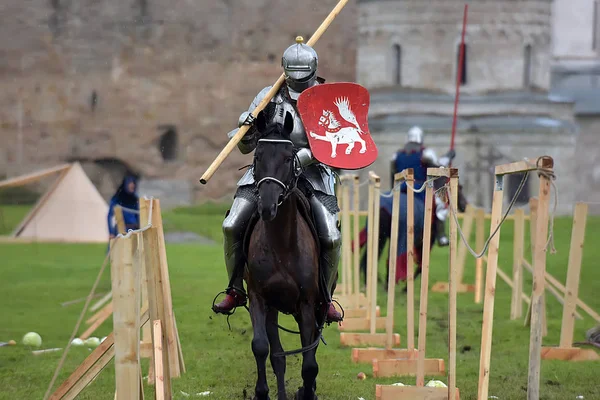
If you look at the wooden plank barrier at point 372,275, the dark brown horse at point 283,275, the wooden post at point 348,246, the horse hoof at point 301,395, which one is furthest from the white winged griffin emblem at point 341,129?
the wooden post at point 348,246

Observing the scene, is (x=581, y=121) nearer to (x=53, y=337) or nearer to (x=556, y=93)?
(x=556, y=93)

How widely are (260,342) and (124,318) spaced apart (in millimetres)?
2041

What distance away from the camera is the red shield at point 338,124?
874cm

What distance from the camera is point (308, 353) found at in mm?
8617

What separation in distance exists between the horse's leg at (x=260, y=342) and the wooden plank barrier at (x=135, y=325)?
62 cm

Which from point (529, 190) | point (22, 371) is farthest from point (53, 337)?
point (529, 190)

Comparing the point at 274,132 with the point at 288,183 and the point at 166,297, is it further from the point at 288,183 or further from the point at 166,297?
the point at 166,297

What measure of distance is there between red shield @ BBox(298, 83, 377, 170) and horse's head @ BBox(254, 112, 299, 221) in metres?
0.50

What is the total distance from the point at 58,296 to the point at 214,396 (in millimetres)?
8643

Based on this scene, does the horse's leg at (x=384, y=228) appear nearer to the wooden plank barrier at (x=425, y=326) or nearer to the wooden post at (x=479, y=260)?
the wooden post at (x=479, y=260)

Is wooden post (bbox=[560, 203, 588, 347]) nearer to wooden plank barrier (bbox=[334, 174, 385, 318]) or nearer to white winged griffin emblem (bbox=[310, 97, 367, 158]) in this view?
wooden plank barrier (bbox=[334, 174, 385, 318])

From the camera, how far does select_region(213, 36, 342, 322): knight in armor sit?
8906 millimetres

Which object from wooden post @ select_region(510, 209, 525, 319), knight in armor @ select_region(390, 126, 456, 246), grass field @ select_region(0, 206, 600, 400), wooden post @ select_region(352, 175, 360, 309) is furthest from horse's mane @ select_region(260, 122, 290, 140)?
knight in armor @ select_region(390, 126, 456, 246)

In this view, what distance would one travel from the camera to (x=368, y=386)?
986 centimetres
